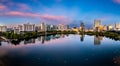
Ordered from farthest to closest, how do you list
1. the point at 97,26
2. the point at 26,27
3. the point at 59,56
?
the point at 97,26, the point at 26,27, the point at 59,56

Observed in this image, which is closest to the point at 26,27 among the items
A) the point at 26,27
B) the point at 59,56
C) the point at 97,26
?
the point at 26,27

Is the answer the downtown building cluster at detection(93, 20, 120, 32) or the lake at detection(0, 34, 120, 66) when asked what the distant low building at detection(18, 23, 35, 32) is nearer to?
the downtown building cluster at detection(93, 20, 120, 32)

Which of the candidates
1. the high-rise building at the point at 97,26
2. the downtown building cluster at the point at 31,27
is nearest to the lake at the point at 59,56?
the downtown building cluster at the point at 31,27

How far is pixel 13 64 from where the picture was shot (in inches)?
305

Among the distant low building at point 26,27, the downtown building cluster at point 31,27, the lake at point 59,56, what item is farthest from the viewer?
the distant low building at point 26,27

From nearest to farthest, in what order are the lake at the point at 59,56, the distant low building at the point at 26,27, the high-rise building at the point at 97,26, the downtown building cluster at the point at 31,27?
the lake at the point at 59,56
the downtown building cluster at the point at 31,27
the distant low building at the point at 26,27
the high-rise building at the point at 97,26

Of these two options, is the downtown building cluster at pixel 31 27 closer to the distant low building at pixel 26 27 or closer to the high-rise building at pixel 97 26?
the distant low building at pixel 26 27

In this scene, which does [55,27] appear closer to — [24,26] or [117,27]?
[24,26]

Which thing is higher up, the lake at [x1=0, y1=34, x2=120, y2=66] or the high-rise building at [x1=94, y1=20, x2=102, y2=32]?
the high-rise building at [x1=94, y1=20, x2=102, y2=32]

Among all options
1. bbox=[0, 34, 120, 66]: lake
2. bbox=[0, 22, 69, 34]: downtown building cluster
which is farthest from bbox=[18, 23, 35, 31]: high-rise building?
bbox=[0, 34, 120, 66]: lake

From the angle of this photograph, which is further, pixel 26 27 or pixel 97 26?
pixel 97 26

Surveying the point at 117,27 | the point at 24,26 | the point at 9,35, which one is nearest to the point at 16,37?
the point at 9,35

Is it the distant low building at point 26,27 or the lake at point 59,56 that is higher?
the distant low building at point 26,27

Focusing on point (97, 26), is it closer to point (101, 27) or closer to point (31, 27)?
point (101, 27)
